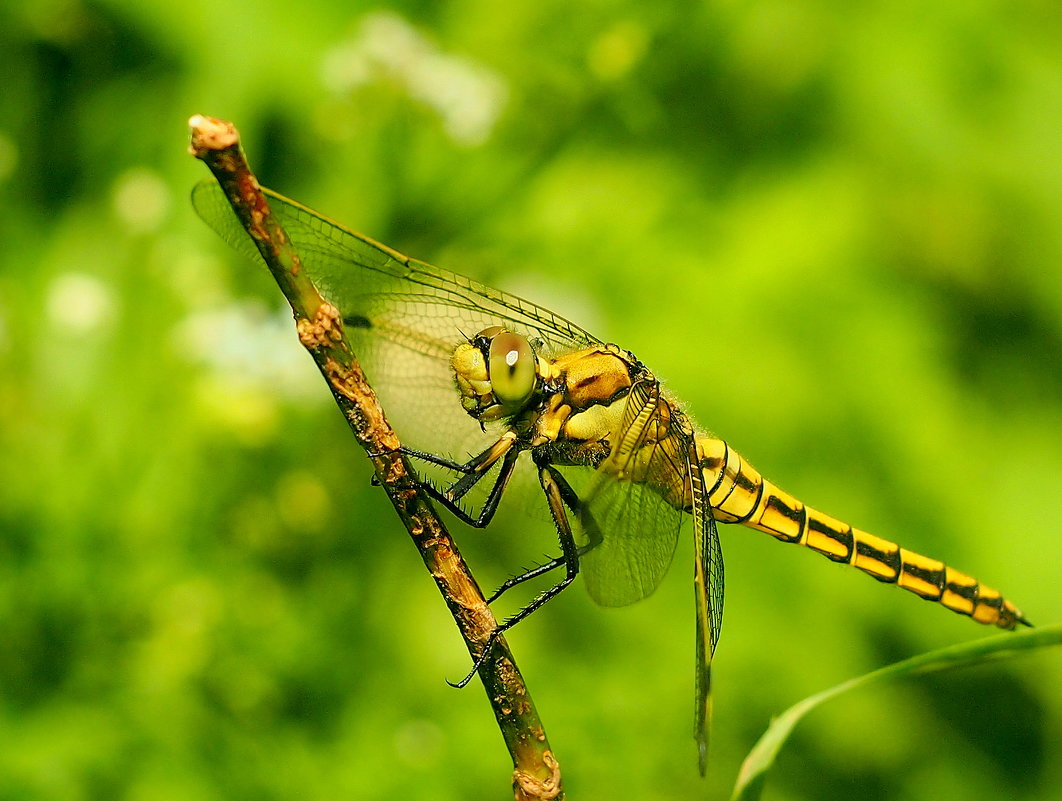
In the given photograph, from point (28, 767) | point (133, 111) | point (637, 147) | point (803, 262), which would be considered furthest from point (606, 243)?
point (28, 767)

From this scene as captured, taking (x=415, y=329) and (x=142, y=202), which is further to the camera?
(x=142, y=202)

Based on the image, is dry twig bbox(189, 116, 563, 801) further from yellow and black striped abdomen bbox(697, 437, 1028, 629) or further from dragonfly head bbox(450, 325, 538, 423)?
yellow and black striped abdomen bbox(697, 437, 1028, 629)

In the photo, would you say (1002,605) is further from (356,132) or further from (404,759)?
(356,132)

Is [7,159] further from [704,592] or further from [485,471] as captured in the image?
[704,592]

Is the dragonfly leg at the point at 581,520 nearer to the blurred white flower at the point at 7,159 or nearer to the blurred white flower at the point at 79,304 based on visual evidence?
the blurred white flower at the point at 79,304

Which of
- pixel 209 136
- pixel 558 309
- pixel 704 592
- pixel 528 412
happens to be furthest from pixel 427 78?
pixel 209 136

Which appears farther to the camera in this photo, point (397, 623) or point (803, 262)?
point (803, 262)
